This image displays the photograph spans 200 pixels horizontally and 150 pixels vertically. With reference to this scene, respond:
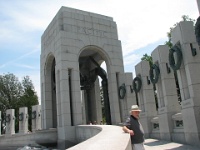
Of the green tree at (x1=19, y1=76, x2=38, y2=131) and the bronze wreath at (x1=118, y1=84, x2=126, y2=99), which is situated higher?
the green tree at (x1=19, y1=76, x2=38, y2=131)

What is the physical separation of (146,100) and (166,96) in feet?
9.34

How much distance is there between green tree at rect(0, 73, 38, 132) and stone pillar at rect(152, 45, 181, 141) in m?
39.4

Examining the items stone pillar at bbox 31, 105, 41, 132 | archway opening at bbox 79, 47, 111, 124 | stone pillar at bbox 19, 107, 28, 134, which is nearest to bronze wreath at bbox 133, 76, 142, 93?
archway opening at bbox 79, 47, 111, 124

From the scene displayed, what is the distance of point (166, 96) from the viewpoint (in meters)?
13.2

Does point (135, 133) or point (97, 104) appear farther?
point (97, 104)

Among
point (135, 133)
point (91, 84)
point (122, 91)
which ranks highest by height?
point (91, 84)

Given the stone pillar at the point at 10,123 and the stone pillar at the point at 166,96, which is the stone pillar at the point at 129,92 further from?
the stone pillar at the point at 10,123

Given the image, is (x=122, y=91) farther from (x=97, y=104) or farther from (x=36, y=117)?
(x=36, y=117)

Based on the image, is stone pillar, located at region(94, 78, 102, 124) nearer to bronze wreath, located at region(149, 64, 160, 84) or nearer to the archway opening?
the archway opening

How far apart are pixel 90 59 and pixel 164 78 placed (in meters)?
15.0

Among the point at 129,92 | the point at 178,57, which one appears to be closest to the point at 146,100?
the point at 129,92

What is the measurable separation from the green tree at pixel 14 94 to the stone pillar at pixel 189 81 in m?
41.9

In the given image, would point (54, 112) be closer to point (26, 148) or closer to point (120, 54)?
point (26, 148)

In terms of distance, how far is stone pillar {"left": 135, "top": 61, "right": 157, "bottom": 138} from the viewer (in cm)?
1552
